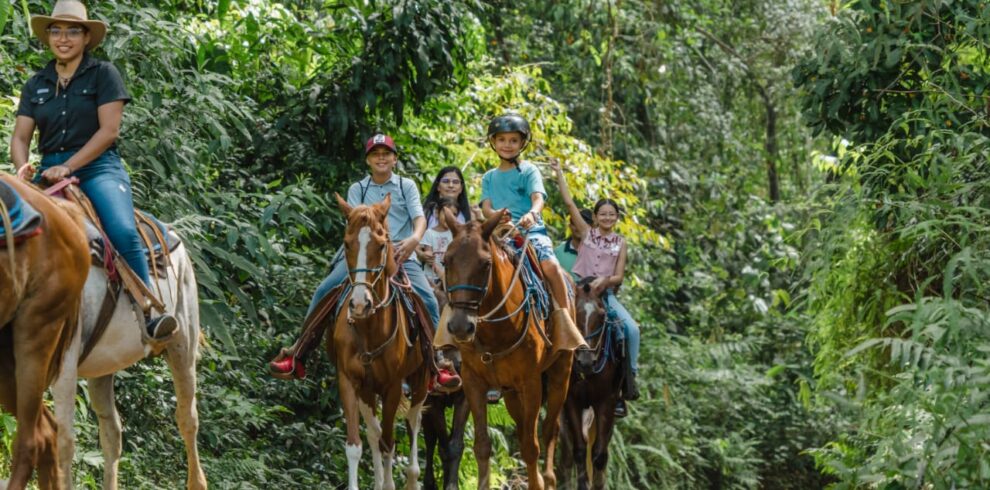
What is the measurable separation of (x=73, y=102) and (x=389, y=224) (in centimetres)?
372

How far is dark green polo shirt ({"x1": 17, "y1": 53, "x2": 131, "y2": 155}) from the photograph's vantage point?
834cm

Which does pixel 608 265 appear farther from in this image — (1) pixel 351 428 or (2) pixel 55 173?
(2) pixel 55 173

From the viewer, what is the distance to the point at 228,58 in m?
14.1

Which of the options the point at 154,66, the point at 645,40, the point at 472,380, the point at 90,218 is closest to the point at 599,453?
the point at 472,380

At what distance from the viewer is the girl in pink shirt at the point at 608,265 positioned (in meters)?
13.0

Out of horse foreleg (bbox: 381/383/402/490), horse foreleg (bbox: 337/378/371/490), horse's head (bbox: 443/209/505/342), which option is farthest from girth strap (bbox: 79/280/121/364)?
horse foreleg (bbox: 381/383/402/490)

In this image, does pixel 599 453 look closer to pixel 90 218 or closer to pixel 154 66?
pixel 154 66

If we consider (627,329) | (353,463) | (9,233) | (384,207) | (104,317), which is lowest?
(627,329)

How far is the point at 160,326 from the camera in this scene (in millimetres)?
8477

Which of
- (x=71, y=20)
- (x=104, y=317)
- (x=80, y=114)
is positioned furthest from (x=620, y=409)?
(x=71, y=20)

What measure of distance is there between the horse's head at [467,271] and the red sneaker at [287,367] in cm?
191

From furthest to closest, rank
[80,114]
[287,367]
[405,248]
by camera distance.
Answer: [287,367] < [405,248] < [80,114]

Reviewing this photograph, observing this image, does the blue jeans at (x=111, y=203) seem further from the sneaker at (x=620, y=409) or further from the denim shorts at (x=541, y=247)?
the sneaker at (x=620, y=409)

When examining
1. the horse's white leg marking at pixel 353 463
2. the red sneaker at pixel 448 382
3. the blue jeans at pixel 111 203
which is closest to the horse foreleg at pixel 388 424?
the horse's white leg marking at pixel 353 463
